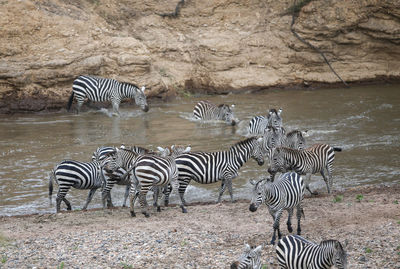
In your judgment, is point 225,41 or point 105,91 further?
point 225,41

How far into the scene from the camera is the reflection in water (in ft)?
46.0

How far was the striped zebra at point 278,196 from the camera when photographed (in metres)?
9.23

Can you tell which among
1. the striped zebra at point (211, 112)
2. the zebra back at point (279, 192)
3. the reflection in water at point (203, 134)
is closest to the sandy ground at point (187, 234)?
the zebra back at point (279, 192)

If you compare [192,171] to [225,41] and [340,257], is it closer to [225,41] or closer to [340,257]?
[340,257]

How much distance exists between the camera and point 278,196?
945cm

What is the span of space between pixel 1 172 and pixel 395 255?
10689 millimetres

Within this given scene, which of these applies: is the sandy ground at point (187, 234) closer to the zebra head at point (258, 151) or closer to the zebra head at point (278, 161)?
the zebra head at point (278, 161)

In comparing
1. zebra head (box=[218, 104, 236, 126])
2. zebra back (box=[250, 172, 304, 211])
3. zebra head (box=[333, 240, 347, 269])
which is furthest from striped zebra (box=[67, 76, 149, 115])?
zebra head (box=[333, 240, 347, 269])

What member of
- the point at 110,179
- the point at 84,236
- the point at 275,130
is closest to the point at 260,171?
the point at 275,130

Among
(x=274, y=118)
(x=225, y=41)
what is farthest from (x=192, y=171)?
(x=225, y=41)

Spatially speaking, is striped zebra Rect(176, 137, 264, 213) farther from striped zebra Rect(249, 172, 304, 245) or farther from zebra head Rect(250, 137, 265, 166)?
striped zebra Rect(249, 172, 304, 245)

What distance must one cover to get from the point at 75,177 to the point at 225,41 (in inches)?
655

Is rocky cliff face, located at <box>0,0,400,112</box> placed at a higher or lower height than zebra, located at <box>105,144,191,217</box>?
higher

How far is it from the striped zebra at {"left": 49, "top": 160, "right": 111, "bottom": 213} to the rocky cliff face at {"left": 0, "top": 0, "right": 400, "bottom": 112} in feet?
40.1
